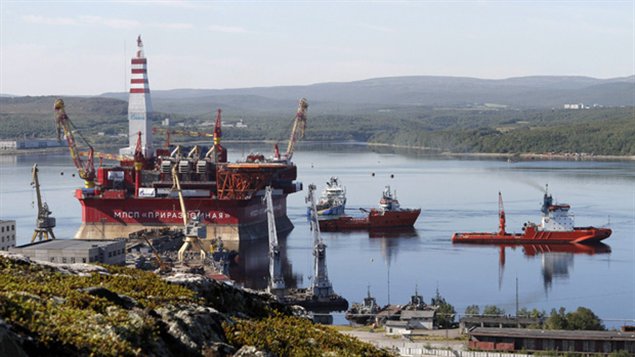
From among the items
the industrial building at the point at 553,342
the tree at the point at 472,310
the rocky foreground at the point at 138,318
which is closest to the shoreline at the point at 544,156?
the tree at the point at 472,310

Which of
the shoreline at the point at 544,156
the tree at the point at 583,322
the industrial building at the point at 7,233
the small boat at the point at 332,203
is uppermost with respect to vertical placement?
the industrial building at the point at 7,233

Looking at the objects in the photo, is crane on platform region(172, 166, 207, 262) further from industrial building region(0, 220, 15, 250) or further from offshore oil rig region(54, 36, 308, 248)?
industrial building region(0, 220, 15, 250)

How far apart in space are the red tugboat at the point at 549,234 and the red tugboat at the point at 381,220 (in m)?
3.49

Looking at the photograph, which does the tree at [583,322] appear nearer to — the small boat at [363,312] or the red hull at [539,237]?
the small boat at [363,312]

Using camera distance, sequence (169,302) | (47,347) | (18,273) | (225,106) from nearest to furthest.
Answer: (47,347) < (169,302) < (18,273) < (225,106)

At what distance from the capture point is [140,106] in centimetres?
3412

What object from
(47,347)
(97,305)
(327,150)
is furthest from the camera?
(327,150)

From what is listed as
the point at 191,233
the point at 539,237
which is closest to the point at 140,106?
the point at 191,233

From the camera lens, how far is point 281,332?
17.2 feet

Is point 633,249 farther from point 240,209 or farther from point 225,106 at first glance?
point 225,106

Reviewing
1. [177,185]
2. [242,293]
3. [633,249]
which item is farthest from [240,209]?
[242,293]

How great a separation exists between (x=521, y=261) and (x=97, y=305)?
953 inches

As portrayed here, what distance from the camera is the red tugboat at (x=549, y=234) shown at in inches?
1218

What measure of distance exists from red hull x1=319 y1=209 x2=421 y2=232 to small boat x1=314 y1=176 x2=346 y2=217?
0.63 m
